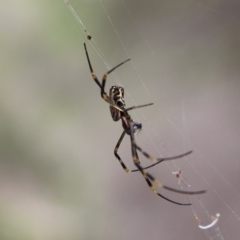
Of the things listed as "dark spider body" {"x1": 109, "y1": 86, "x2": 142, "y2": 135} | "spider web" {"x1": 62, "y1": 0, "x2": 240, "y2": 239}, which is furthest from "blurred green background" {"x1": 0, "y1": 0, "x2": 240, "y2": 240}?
"dark spider body" {"x1": 109, "y1": 86, "x2": 142, "y2": 135}

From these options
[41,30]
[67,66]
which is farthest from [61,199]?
[41,30]

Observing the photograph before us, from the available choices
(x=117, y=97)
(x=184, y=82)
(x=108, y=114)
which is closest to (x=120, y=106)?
(x=117, y=97)

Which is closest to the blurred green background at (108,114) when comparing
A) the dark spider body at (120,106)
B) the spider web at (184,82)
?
the spider web at (184,82)

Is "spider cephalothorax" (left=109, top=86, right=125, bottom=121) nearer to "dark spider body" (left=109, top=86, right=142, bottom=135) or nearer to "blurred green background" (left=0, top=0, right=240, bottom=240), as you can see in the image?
"dark spider body" (left=109, top=86, right=142, bottom=135)

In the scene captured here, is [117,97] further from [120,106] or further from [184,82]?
[184,82]

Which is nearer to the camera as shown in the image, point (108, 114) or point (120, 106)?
point (120, 106)

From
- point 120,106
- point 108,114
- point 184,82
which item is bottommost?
point 184,82

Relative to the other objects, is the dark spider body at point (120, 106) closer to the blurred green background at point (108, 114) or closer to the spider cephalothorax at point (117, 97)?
the spider cephalothorax at point (117, 97)
